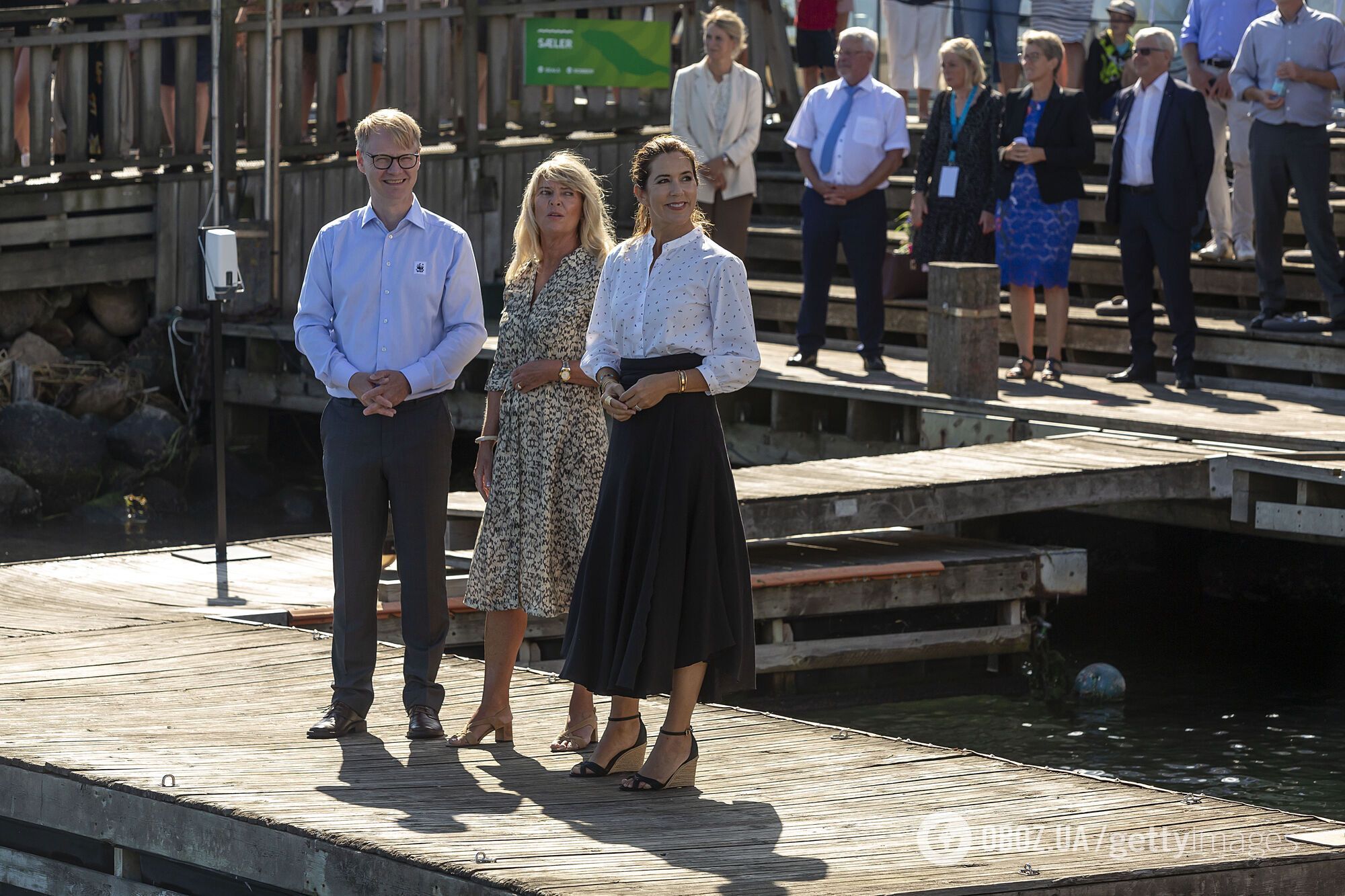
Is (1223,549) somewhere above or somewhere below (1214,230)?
below

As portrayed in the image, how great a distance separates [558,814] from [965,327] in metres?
5.63

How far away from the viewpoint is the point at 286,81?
1422 centimetres

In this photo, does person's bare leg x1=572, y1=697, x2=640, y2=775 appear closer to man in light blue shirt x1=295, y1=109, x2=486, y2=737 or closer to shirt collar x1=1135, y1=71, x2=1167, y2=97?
man in light blue shirt x1=295, y1=109, x2=486, y2=737

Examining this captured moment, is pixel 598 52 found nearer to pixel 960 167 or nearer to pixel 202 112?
pixel 202 112

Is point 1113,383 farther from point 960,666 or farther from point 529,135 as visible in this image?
point 529,135

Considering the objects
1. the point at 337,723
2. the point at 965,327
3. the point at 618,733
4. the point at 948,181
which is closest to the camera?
the point at 618,733

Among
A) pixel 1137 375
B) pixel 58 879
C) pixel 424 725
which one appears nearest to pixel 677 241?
pixel 424 725

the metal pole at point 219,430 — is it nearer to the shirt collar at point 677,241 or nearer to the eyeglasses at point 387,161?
the eyeglasses at point 387,161

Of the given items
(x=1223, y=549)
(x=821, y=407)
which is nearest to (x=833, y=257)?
(x=821, y=407)

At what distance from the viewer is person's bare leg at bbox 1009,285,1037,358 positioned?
1116 cm

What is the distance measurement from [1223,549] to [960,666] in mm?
2497

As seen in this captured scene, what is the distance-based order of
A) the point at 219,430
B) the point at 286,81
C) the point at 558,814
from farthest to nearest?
the point at 286,81
the point at 219,430
the point at 558,814

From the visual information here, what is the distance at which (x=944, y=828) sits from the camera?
209 inches

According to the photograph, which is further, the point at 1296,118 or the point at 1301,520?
the point at 1296,118
